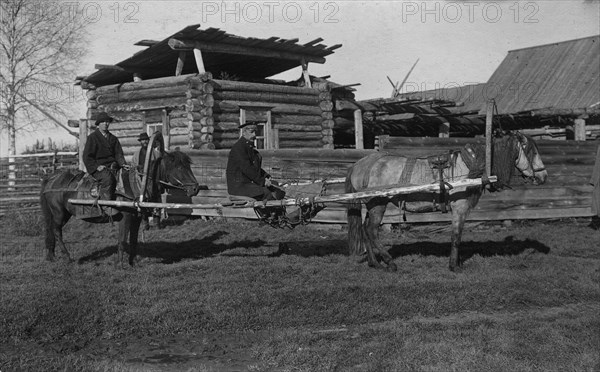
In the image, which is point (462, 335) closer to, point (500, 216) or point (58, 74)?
point (500, 216)

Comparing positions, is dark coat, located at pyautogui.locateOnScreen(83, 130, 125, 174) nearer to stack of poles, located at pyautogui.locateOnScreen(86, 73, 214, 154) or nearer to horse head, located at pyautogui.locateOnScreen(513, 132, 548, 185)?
horse head, located at pyautogui.locateOnScreen(513, 132, 548, 185)

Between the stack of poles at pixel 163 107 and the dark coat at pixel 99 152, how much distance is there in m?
7.46

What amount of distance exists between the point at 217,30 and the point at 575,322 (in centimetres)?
1370

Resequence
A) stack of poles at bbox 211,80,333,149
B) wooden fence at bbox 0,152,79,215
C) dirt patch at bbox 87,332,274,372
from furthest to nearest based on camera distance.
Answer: wooden fence at bbox 0,152,79,215 → stack of poles at bbox 211,80,333,149 → dirt patch at bbox 87,332,274,372

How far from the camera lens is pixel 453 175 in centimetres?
1017

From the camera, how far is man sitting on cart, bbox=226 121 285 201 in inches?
413

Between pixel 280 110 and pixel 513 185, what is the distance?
8.84 meters

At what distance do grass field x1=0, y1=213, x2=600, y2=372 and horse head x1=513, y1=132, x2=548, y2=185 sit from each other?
1564mm

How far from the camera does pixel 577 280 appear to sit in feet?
31.4

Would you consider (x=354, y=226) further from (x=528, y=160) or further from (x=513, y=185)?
(x=513, y=185)

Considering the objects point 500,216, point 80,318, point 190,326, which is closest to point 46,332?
point 80,318

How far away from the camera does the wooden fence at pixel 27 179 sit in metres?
24.3

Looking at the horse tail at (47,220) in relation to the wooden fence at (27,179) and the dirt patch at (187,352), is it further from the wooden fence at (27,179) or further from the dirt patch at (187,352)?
the wooden fence at (27,179)

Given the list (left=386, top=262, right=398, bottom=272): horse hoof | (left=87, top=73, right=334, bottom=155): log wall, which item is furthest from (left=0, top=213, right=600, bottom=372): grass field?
(left=87, top=73, right=334, bottom=155): log wall
